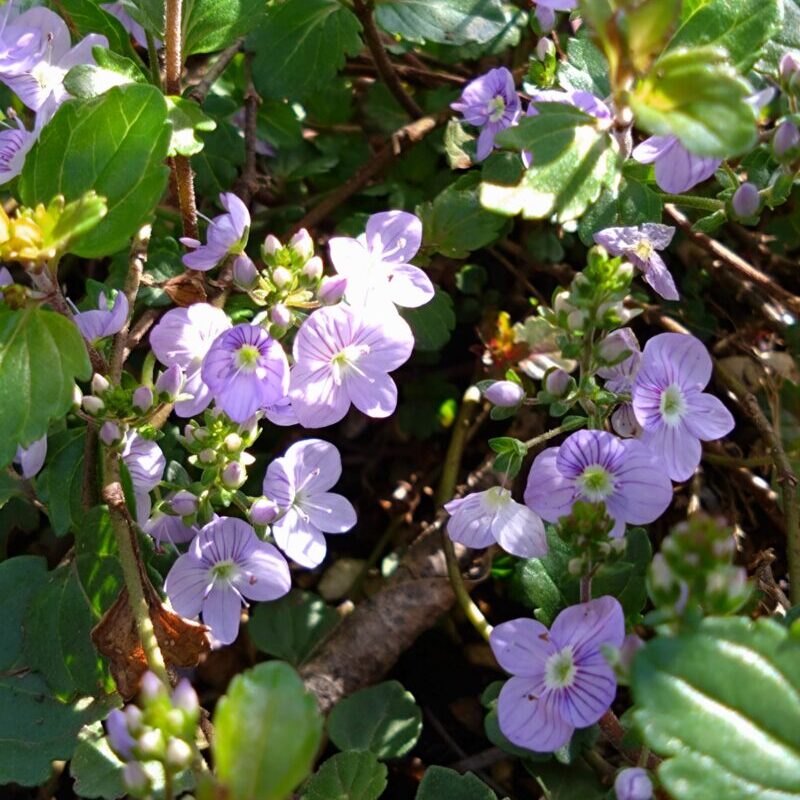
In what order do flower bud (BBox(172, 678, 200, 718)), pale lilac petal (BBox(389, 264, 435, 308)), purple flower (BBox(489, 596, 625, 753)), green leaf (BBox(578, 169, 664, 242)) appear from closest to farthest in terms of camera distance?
1. flower bud (BBox(172, 678, 200, 718))
2. purple flower (BBox(489, 596, 625, 753))
3. pale lilac petal (BBox(389, 264, 435, 308))
4. green leaf (BBox(578, 169, 664, 242))

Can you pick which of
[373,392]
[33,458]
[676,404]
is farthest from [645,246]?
[33,458]

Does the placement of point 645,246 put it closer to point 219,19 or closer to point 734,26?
point 734,26

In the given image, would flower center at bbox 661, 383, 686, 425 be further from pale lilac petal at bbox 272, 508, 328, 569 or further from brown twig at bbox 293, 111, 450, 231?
brown twig at bbox 293, 111, 450, 231

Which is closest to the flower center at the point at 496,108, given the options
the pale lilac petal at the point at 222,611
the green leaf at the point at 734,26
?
the green leaf at the point at 734,26

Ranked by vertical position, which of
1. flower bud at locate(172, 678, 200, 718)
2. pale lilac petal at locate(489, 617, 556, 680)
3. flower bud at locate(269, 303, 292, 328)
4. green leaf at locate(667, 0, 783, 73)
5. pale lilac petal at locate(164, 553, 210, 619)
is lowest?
pale lilac petal at locate(164, 553, 210, 619)

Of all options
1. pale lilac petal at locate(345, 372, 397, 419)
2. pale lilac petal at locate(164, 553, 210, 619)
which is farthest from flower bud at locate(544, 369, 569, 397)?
pale lilac petal at locate(164, 553, 210, 619)

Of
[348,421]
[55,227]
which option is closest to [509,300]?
[348,421]
